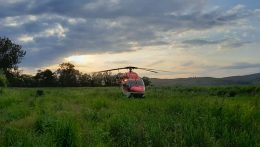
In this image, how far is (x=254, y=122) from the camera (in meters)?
12.4

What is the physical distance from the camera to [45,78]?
12475 centimetres

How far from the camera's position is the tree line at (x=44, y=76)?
371ft

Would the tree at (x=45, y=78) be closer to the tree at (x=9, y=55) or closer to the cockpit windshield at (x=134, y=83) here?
the tree at (x=9, y=55)

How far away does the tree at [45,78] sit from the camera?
123 meters

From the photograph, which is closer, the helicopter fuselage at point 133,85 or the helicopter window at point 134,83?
the helicopter fuselage at point 133,85

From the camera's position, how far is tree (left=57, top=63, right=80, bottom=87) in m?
132

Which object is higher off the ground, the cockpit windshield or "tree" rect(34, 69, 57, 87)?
"tree" rect(34, 69, 57, 87)

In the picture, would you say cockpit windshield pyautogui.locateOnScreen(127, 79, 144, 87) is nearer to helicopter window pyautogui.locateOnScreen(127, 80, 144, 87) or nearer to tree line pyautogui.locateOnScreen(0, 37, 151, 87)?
helicopter window pyautogui.locateOnScreen(127, 80, 144, 87)

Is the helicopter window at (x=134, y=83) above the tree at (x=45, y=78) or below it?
below

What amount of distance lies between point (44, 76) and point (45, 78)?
0.73 m

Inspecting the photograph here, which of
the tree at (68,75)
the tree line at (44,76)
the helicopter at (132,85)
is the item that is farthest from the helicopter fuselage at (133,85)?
the tree at (68,75)

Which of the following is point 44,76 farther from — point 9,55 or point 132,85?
point 132,85

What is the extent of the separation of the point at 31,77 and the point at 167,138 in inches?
4647

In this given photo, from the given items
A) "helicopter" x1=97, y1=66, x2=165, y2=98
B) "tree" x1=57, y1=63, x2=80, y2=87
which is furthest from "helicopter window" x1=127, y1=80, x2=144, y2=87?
"tree" x1=57, y1=63, x2=80, y2=87
